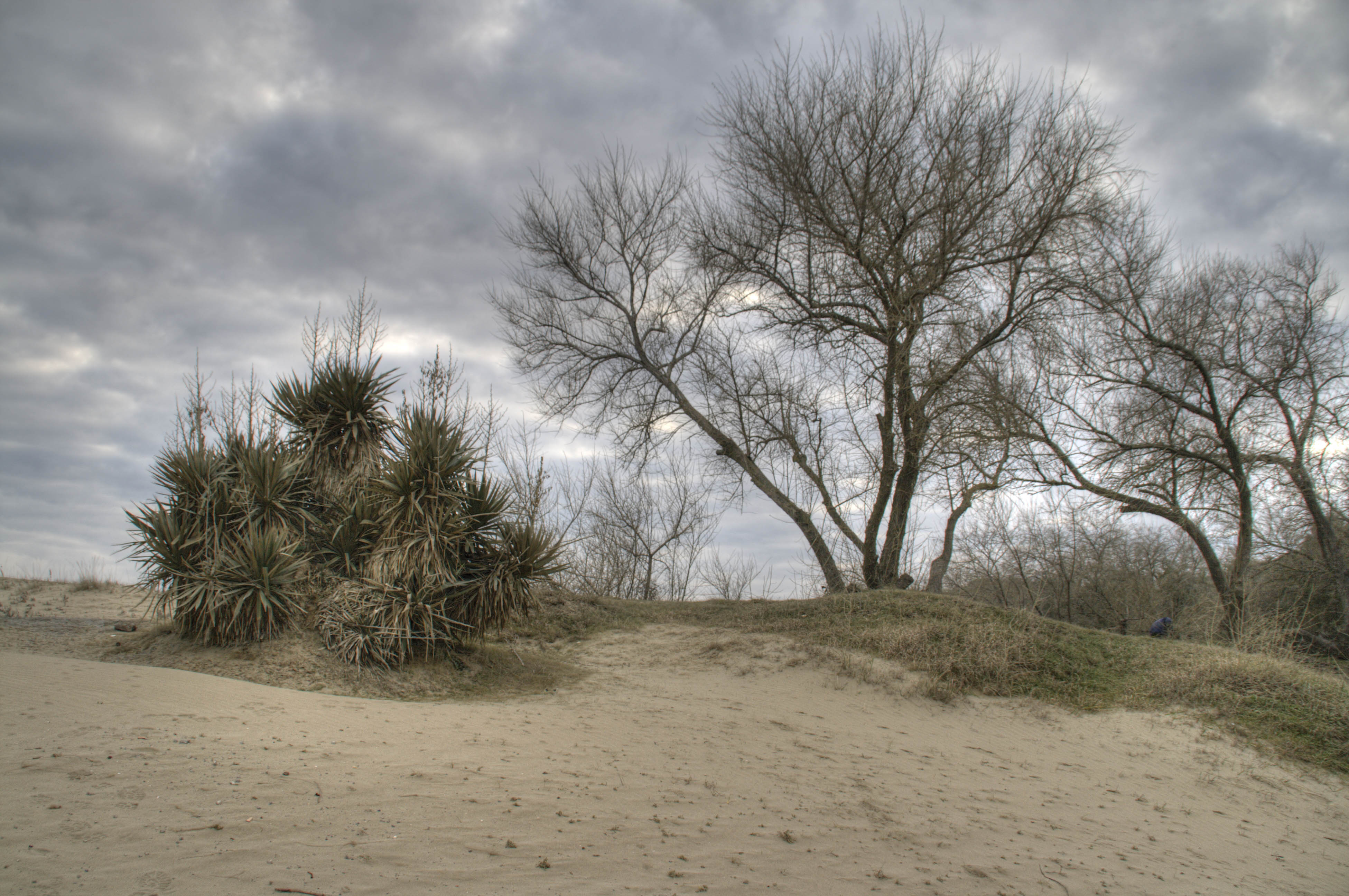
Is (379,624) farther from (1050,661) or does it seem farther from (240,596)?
(1050,661)

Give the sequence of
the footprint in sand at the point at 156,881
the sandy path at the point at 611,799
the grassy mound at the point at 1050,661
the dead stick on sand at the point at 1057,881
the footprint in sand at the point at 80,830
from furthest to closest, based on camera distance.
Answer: the grassy mound at the point at 1050,661
the dead stick on sand at the point at 1057,881
the sandy path at the point at 611,799
the footprint in sand at the point at 80,830
the footprint in sand at the point at 156,881

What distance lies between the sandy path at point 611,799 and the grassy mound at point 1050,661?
2.33 feet

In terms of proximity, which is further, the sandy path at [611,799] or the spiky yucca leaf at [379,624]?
the spiky yucca leaf at [379,624]

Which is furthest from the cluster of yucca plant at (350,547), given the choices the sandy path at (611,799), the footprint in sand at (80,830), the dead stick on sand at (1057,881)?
the dead stick on sand at (1057,881)

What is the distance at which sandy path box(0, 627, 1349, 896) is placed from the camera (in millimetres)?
3418

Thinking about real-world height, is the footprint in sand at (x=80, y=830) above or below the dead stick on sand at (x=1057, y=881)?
above

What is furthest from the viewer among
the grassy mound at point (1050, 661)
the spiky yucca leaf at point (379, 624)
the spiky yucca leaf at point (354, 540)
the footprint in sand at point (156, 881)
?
the spiky yucca leaf at point (354, 540)

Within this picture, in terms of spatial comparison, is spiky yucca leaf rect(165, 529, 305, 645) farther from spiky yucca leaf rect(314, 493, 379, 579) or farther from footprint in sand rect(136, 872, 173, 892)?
footprint in sand rect(136, 872, 173, 892)

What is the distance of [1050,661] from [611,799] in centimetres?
773

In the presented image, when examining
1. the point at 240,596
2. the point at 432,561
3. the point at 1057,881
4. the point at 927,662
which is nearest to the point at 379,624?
the point at 432,561

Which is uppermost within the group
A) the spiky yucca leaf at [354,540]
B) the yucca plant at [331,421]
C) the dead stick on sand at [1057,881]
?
the yucca plant at [331,421]

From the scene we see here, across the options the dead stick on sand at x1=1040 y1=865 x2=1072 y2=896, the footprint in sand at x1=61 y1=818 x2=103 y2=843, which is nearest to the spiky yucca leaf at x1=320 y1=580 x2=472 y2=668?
the footprint in sand at x1=61 y1=818 x2=103 y2=843

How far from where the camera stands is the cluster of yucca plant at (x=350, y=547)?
7844 mm

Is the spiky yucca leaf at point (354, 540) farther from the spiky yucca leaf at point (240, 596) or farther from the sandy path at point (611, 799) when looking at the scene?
the sandy path at point (611, 799)
